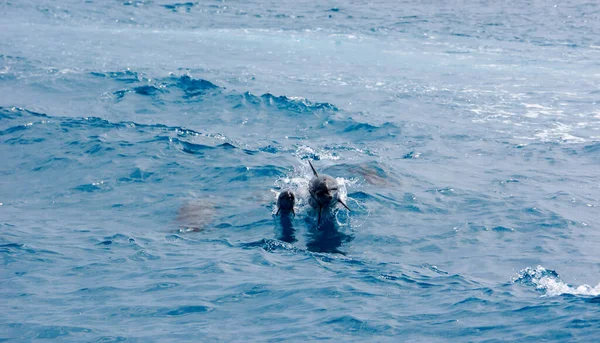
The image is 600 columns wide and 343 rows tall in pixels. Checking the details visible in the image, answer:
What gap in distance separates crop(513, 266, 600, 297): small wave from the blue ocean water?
49 mm

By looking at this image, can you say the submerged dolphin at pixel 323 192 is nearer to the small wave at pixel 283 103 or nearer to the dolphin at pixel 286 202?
the dolphin at pixel 286 202

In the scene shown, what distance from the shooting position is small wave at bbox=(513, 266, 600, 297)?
1110cm

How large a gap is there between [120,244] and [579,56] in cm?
2727

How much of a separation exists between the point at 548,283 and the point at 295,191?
601 centimetres

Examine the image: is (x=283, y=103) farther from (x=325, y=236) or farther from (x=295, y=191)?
(x=325, y=236)

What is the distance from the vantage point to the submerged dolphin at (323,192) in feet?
46.6

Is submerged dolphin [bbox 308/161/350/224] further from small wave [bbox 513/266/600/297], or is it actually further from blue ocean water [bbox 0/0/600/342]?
small wave [bbox 513/266/600/297]

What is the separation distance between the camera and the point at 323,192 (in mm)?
14219

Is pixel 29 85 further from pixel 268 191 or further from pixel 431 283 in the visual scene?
pixel 431 283

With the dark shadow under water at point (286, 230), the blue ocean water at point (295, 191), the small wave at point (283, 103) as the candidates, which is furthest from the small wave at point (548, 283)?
the small wave at point (283, 103)

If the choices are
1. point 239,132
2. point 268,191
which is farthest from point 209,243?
point 239,132

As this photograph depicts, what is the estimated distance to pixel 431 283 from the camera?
11.5 m

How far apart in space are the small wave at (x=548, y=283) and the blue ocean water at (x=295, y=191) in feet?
0.16

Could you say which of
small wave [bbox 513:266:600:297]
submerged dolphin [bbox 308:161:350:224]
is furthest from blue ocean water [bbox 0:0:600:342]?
submerged dolphin [bbox 308:161:350:224]
